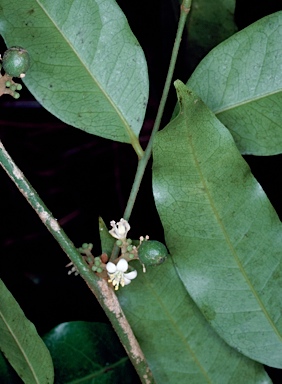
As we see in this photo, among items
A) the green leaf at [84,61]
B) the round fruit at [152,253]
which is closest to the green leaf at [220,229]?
the round fruit at [152,253]

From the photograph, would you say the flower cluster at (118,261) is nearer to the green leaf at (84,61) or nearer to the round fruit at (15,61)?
the green leaf at (84,61)

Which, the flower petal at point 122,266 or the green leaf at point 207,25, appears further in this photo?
the green leaf at point 207,25

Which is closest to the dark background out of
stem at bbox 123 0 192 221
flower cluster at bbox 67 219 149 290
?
stem at bbox 123 0 192 221

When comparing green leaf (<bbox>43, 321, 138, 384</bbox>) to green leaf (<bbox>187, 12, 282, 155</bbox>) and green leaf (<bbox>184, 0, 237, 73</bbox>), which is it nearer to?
green leaf (<bbox>187, 12, 282, 155</bbox>)

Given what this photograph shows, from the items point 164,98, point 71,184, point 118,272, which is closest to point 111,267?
point 118,272

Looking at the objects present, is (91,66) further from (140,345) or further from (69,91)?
(140,345)

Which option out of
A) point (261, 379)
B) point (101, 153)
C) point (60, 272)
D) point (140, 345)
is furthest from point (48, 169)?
point (261, 379)
